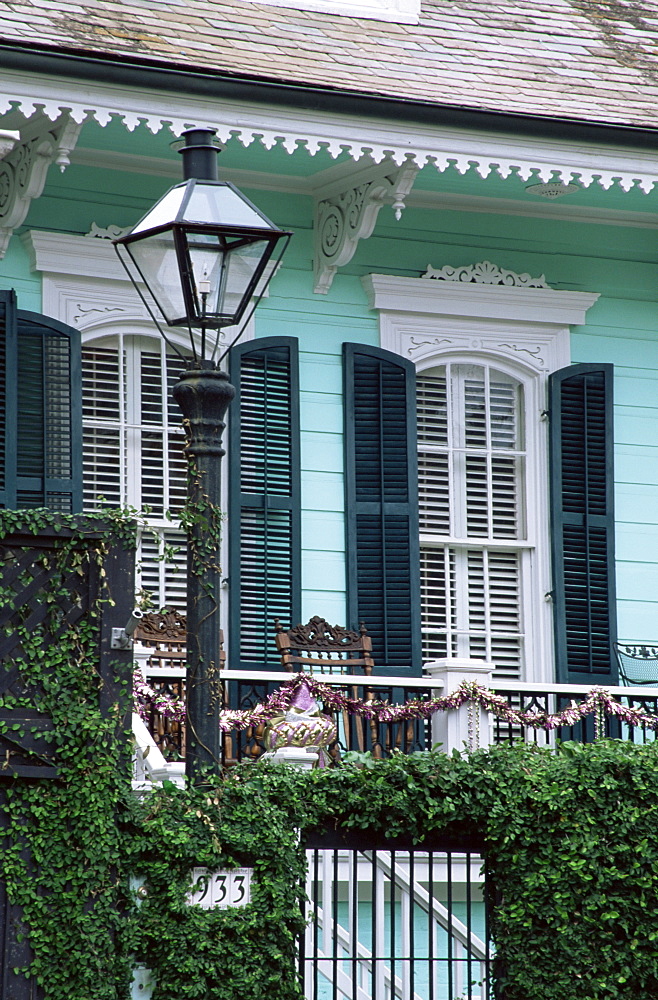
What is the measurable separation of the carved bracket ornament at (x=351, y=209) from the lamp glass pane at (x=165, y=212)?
4.59 metres

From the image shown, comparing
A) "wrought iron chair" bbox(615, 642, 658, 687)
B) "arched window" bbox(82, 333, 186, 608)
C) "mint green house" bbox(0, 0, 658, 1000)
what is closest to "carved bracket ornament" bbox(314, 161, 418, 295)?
"mint green house" bbox(0, 0, 658, 1000)

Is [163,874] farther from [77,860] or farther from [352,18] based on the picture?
[352,18]

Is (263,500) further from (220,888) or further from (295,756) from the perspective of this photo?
(220,888)

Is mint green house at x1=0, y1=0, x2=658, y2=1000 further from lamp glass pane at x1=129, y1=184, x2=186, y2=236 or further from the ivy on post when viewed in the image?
lamp glass pane at x1=129, y1=184, x2=186, y2=236

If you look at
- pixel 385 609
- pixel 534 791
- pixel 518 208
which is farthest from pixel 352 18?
pixel 534 791

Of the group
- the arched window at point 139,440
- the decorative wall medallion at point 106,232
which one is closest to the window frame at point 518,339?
the arched window at point 139,440

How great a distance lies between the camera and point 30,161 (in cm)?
1077

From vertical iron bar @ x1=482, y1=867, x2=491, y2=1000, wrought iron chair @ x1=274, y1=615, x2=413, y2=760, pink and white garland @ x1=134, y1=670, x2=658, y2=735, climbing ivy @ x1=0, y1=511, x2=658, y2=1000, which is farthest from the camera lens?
wrought iron chair @ x1=274, y1=615, x2=413, y2=760

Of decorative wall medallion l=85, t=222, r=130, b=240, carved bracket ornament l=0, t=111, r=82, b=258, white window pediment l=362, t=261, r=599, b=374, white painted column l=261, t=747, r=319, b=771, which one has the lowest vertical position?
white painted column l=261, t=747, r=319, b=771

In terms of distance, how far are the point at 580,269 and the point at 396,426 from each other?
2051 mm

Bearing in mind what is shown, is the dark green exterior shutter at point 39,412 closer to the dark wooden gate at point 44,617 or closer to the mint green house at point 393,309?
the mint green house at point 393,309

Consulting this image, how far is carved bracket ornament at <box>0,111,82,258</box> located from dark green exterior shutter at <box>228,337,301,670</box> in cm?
169

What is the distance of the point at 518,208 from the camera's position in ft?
41.0

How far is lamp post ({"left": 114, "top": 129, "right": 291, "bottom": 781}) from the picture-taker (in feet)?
21.6
